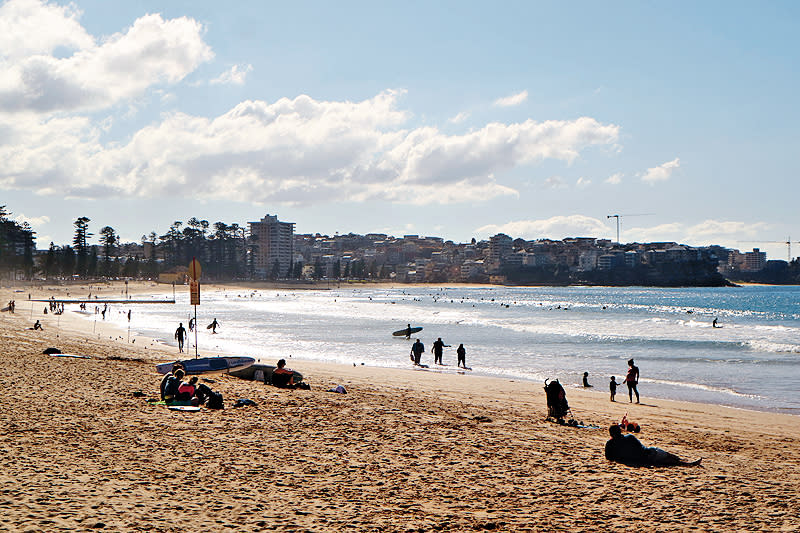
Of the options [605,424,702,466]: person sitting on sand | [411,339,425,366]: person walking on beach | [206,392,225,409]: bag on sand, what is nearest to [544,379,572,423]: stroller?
[605,424,702,466]: person sitting on sand

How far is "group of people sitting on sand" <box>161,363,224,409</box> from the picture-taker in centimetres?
1238

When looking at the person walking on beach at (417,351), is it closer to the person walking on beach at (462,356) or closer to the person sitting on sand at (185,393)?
the person walking on beach at (462,356)

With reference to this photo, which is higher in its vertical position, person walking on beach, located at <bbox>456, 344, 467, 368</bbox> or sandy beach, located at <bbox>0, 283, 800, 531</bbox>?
sandy beach, located at <bbox>0, 283, 800, 531</bbox>

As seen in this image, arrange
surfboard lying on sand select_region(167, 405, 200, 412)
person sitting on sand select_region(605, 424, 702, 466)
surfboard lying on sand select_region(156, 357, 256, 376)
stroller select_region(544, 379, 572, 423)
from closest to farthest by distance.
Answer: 1. person sitting on sand select_region(605, 424, 702, 466)
2. surfboard lying on sand select_region(167, 405, 200, 412)
3. stroller select_region(544, 379, 572, 423)
4. surfboard lying on sand select_region(156, 357, 256, 376)

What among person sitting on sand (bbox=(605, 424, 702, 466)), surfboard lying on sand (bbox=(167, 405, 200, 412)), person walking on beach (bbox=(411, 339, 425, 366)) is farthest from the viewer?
person walking on beach (bbox=(411, 339, 425, 366))

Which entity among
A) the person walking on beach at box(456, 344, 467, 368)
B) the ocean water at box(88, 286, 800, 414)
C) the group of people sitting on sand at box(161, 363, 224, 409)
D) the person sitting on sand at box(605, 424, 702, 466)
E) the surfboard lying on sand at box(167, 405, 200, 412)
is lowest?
the ocean water at box(88, 286, 800, 414)

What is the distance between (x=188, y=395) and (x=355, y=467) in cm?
486

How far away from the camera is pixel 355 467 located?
8883mm

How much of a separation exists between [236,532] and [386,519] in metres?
1.50

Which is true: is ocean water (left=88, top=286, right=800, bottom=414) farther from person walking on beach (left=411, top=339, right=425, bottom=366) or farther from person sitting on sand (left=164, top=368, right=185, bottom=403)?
person sitting on sand (left=164, top=368, right=185, bottom=403)

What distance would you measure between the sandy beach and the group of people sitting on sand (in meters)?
0.43

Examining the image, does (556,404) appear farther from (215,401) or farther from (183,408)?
(183,408)

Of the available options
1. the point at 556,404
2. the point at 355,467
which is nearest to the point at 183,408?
the point at 355,467

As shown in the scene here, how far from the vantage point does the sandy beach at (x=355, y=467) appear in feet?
22.7
